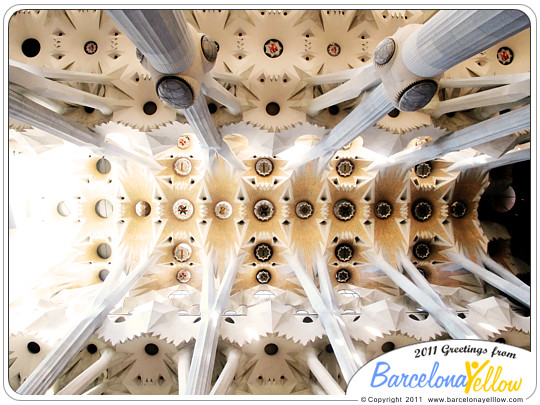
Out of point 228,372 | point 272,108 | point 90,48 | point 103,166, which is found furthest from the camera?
point 103,166

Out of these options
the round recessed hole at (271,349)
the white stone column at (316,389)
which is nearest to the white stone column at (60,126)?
the round recessed hole at (271,349)

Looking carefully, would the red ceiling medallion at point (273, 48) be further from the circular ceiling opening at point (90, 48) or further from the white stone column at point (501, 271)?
the white stone column at point (501, 271)

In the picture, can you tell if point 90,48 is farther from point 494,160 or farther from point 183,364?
point 494,160

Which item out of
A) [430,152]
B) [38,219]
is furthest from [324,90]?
[38,219]

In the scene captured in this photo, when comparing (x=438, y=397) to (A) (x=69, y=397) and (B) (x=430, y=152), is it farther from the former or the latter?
(B) (x=430, y=152)

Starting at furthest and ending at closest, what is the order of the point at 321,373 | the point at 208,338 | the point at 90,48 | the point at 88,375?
the point at 90,48
the point at 321,373
the point at 88,375
the point at 208,338

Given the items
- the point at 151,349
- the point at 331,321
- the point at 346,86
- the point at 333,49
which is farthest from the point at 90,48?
the point at 331,321
